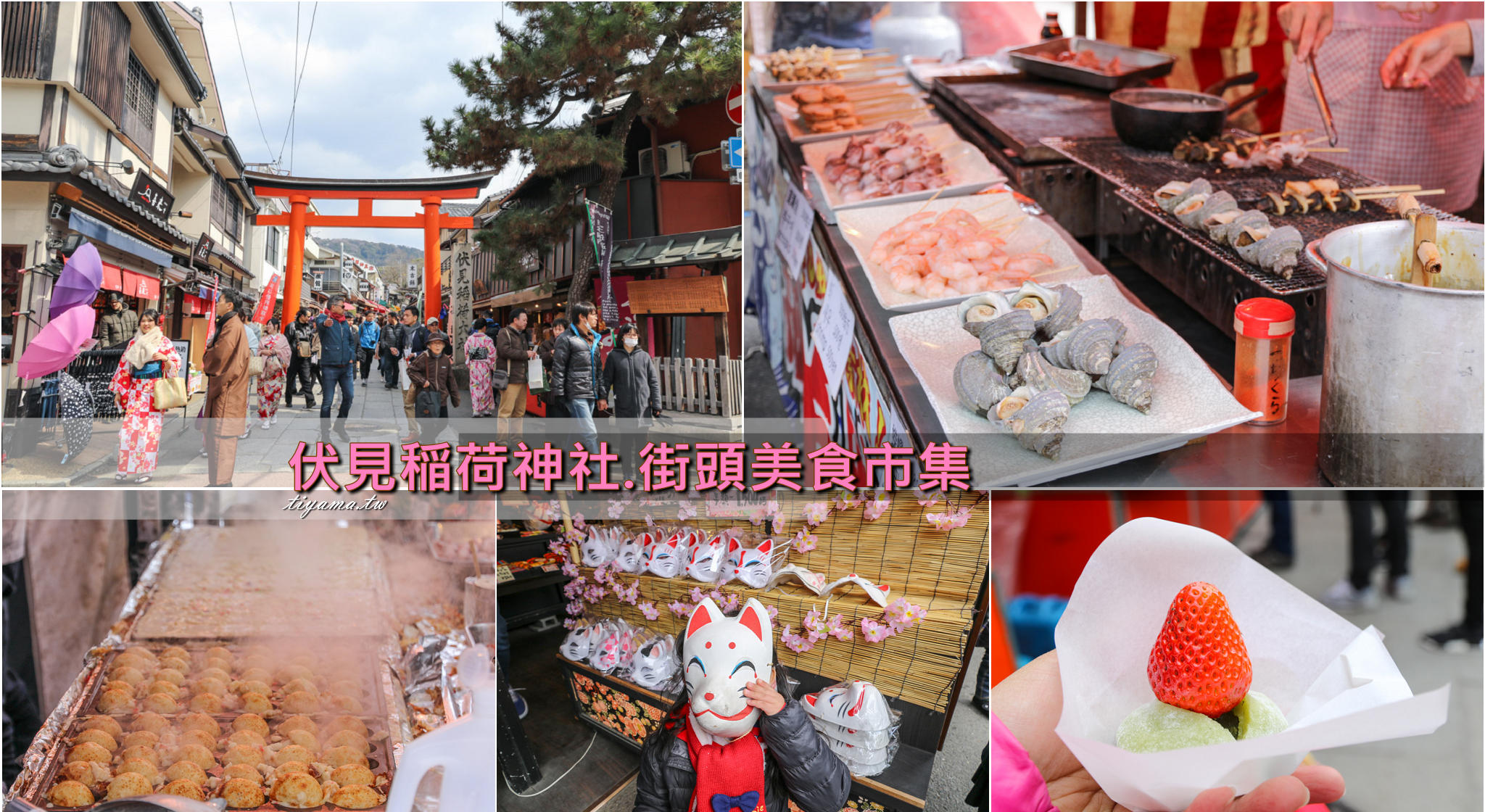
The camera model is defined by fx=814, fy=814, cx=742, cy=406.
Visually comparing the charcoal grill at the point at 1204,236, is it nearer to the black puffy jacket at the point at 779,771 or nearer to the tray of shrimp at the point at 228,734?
the black puffy jacket at the point at 779,771

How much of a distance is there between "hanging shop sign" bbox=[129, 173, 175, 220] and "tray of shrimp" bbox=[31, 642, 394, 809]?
5.47 feet

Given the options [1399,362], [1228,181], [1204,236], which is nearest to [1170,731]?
[1399,362]

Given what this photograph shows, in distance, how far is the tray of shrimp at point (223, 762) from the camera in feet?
7.17

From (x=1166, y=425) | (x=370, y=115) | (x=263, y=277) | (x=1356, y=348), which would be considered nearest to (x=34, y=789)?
(x=263, y=277)

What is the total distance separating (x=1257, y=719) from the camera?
1.41 m

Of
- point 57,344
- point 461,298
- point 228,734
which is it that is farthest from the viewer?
A: point 461,298

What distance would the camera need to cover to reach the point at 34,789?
2150mm

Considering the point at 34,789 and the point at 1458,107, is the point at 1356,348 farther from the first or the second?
the point at 34,789

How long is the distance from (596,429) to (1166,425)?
6.59 ft

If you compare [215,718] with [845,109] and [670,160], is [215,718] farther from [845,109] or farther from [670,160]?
[845,109]

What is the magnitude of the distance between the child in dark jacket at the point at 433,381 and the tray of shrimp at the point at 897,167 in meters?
1.53

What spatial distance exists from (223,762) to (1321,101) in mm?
3940

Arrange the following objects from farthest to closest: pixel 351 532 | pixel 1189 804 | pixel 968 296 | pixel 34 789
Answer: pixel 351 532 < pixel 968 296 < pixel 34 789 < pixel 1189 804

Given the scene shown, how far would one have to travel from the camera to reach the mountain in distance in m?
3.14
